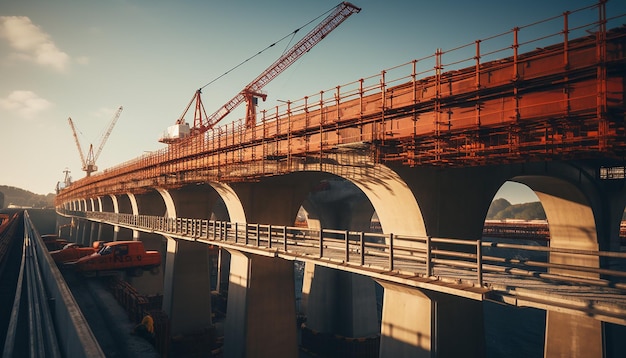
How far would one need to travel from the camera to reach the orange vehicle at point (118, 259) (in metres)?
30.5

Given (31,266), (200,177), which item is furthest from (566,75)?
(31,266)

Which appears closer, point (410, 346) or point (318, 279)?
point (410, 346)

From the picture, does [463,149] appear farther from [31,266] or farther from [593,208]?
[31,266]

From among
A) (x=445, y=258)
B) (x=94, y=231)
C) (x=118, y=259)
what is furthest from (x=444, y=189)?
(x=94, y=231)

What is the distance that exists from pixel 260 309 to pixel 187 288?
10.7m

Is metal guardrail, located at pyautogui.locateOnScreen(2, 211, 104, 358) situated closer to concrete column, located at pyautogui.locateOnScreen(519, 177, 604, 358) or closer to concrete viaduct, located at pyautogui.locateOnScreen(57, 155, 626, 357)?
concrete viaduct, located at pyautogui.locateOnScreen(57, 155, 626, 357)

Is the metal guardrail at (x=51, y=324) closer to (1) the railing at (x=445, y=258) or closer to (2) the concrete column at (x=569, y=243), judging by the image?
(1) the railing at (x=445, y=258)

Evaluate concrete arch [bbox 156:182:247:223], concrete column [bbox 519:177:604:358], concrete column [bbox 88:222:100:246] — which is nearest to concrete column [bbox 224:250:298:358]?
concrete arch [bbox 156:182:247:223]

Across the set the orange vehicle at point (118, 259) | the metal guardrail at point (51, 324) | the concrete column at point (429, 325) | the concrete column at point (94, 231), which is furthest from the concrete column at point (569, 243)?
the concrete column at point (94, 231)

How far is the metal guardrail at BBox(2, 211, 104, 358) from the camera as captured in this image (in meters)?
9.31

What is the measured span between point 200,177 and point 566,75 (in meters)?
21.6

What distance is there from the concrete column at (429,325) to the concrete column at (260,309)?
8.93 m

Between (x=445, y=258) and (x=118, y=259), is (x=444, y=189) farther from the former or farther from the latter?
(x=118, y=259)

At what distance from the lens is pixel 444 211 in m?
12.6
